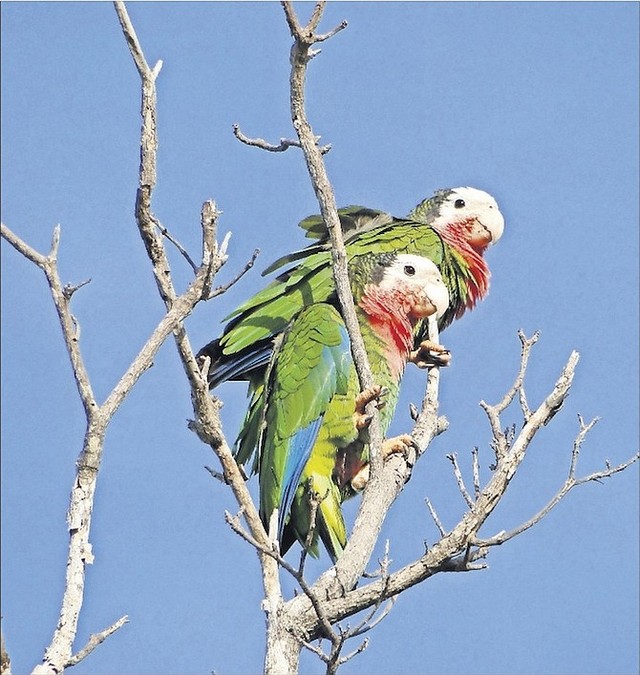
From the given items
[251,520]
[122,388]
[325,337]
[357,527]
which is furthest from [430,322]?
[122,388]

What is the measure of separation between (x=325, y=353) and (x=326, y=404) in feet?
0.94

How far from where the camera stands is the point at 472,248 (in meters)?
7.39

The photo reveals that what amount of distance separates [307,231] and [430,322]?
1031mm

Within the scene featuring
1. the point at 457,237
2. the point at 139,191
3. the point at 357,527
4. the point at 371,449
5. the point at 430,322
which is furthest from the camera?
the point at 457,237

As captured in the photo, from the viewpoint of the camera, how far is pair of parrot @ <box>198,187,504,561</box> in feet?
19.3

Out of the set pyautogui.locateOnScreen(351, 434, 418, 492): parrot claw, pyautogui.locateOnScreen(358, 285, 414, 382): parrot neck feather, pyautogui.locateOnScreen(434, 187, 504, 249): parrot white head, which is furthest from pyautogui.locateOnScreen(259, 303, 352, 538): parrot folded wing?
pyautogui.locateOnScreen(434, 187, 504, 249): parrot white head

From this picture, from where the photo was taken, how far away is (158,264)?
4.36 meters

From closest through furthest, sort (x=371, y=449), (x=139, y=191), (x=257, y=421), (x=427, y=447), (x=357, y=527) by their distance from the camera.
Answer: (x=139, y=191) → (x=357, y=527) → (x=371, y=449) → (x=427, y=447) → (x=257, y=421)

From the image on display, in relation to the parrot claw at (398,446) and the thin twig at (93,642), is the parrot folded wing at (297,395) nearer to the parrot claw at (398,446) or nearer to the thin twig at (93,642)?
the parrot claw at (398,446)

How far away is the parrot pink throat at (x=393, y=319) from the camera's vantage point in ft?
20.8

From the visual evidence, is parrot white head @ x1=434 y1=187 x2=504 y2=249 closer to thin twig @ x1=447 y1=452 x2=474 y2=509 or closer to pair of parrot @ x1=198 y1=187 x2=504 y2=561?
pair of parrot @ x1=198 y1=187 x2=504 y2=561

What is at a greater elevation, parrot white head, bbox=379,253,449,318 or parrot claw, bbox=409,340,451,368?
parrot white head, bbox=379,253,449,318

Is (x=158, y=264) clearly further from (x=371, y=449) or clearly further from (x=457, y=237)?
(x=457, y=237)

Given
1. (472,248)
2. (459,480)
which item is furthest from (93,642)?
(472,248)
